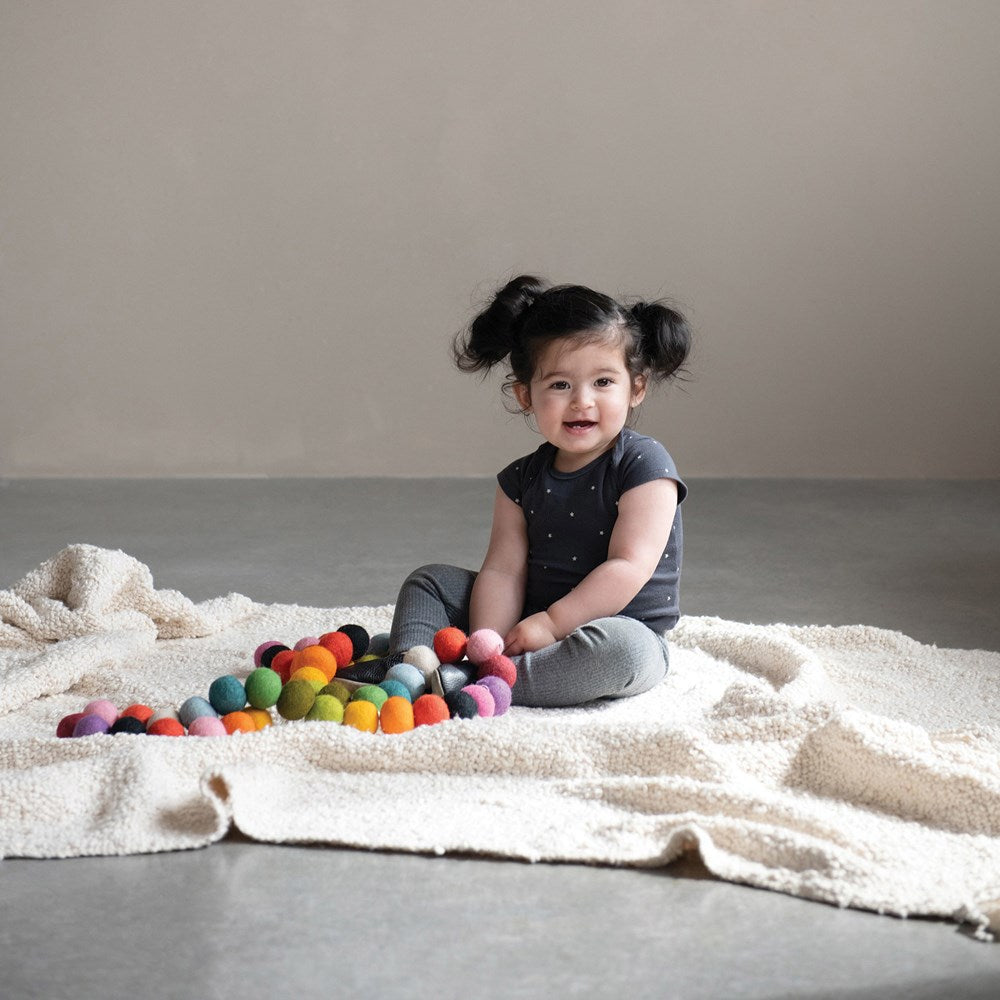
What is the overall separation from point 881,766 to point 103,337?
8.96ft

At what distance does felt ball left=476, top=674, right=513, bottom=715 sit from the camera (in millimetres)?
1388

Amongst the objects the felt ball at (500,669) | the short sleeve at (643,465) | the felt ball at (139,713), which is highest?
the short sleeve at (643,465)

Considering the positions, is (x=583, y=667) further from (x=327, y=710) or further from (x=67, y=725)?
(x=67, y=725)

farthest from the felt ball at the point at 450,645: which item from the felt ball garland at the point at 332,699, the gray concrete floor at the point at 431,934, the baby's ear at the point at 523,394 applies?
the gray concrete floor at the point at 431,934

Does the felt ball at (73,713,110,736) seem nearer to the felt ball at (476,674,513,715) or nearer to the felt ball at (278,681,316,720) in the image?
the felt ball at (278,681,316,720)

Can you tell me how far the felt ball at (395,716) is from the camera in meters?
1.31

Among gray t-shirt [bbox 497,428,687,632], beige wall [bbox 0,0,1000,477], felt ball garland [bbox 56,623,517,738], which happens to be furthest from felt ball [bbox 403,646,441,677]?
beige wall [bbox 0,0,1000,477]

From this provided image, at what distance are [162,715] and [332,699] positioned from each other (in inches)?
6.6

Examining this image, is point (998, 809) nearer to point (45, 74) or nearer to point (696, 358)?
point (696, 358)

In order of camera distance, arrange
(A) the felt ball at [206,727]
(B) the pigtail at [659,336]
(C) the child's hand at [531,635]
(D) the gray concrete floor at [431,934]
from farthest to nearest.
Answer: (B) the pigtail at [659,336]
(C) the child's hand at [531,635]
(A) the felt ball at [206,727]
(D) the gray concrete floor at [431,934]

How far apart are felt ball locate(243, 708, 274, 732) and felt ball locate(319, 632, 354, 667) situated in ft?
0.59

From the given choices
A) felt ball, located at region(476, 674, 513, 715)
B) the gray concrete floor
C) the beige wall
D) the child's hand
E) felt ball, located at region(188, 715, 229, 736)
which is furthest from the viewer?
the beige wall

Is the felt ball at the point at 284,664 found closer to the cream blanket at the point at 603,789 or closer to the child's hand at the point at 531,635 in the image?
the cream blanket at the point at 603,789

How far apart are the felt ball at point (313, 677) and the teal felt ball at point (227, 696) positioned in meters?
0.05
